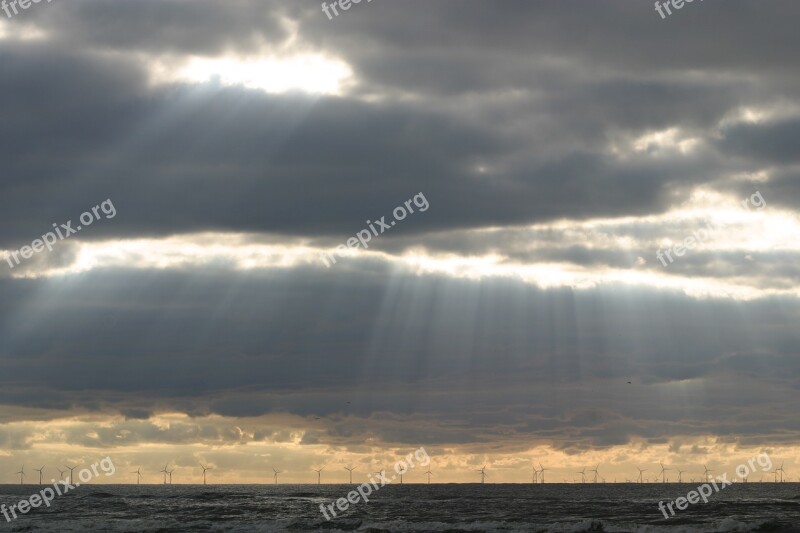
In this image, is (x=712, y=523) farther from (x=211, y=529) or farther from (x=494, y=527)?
(x=211, y=529)

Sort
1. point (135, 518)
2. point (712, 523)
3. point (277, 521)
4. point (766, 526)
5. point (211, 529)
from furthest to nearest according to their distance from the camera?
point (135, 518)
point (277, 521)
point (211, 529)
point (712, 523)
point (766, 526)

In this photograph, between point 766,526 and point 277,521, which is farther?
point 277,521

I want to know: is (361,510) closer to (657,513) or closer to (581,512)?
(581,512)

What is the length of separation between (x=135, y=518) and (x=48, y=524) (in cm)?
2136

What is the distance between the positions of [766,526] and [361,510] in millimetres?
81002

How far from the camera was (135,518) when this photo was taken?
166000 mm

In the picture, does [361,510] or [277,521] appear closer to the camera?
[277,521]

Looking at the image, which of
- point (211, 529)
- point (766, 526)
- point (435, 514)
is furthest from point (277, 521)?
point (766, 526)

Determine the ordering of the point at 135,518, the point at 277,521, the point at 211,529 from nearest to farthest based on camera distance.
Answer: the point at 211,529, the point at 277,521, the point at 135,518

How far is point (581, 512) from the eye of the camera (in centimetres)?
15788

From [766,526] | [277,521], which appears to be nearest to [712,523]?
[766,526]

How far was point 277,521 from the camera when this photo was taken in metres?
153

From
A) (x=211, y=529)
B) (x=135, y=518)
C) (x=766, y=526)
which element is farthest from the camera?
(x=135, y=518)

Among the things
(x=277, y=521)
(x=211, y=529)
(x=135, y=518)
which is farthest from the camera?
(x=135, y=518)
